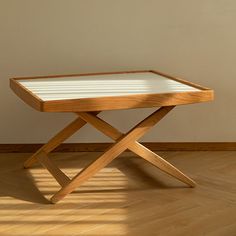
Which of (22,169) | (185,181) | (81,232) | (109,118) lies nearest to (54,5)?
(109,118)

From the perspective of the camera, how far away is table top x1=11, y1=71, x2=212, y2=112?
2.42 meters

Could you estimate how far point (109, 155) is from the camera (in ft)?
8.74

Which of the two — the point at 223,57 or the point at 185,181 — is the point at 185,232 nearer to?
the point at 185,181

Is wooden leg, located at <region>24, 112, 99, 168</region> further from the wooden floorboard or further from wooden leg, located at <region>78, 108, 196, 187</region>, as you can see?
wooden leg, located at <region>78, 108, 196, 187</region>

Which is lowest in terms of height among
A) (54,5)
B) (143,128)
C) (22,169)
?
(22,169)

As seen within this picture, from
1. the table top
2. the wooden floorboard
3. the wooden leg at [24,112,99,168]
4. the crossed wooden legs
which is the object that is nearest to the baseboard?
the wooden floorboard

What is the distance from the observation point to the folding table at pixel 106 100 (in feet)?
8.01

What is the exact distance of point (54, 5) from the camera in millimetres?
3359

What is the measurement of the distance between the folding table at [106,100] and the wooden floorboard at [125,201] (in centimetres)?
10

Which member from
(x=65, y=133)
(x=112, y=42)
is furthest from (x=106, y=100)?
(x=112, y=42)

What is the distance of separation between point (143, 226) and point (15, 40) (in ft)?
5.10

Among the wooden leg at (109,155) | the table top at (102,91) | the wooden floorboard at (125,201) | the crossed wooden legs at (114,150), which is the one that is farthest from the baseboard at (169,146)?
the wooden leg at (109,155)

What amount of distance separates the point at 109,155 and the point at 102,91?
30cm

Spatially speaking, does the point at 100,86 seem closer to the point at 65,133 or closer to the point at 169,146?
the point at 65,133
